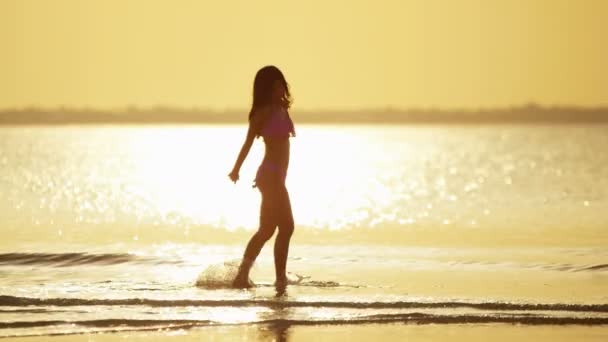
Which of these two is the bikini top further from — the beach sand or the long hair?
the beach sand

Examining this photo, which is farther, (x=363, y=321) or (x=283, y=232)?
(x=283, y=232)

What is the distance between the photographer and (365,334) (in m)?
11.0

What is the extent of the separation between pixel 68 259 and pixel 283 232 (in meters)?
4.51

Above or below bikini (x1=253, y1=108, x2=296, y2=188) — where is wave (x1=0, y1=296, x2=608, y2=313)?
below

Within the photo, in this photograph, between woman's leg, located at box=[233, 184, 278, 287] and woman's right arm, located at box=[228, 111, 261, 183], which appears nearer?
woman's right arm, located at box=[228, 111, 261, 183]

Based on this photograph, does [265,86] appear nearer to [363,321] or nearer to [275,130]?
[275,130]

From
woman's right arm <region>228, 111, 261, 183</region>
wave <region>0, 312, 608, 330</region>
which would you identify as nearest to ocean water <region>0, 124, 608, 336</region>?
wave <region>0, 312, 608, 330</region>

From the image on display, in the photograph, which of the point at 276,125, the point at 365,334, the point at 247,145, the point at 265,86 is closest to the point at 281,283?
the point at 247,145

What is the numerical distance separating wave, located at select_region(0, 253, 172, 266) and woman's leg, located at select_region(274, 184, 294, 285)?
3.55 meters

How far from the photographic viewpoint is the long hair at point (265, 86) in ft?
44.7

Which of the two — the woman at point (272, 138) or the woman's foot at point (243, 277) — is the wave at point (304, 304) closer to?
the woman's foot at point (243, 277)

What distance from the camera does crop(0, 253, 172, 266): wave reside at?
17.0m

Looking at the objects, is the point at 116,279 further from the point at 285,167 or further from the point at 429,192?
the point at 429,192

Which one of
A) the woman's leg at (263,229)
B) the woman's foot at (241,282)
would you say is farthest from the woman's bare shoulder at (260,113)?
the woman's foot at (241,282)
